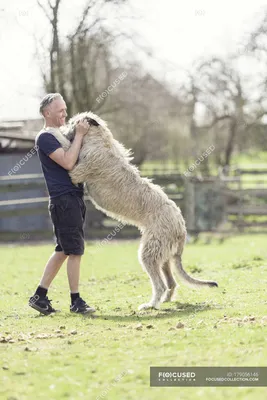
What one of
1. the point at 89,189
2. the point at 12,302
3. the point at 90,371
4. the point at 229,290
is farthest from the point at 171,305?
the point at 90,371

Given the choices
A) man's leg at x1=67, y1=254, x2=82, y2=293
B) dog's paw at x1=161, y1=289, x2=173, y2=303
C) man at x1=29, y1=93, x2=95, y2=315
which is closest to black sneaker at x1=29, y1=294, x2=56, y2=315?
man at x1=29, y1=93, x2=95, y2=315

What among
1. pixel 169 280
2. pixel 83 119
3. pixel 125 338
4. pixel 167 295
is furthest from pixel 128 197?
pixel 125 338

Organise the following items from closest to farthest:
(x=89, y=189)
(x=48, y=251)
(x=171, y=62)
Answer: (x=89, y=189), (x=48, y=251), (x=171, y=62)

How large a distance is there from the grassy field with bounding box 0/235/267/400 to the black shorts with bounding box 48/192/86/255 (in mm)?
775

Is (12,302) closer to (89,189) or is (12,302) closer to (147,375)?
(89,189)

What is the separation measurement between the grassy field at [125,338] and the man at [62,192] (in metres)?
0.36

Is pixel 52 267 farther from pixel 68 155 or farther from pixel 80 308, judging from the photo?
pixel 68 155

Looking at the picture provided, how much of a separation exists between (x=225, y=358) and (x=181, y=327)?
48.3 inches

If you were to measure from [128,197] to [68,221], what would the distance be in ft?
2.40

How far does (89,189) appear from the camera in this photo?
759cm

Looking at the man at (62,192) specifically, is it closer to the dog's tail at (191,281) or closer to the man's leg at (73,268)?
the man's leg at (73,268)

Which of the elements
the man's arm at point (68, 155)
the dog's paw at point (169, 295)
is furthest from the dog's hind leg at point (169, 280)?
the man's arm at point (68, 155)

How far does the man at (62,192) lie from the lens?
7.21m

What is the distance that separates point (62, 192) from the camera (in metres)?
7.32
